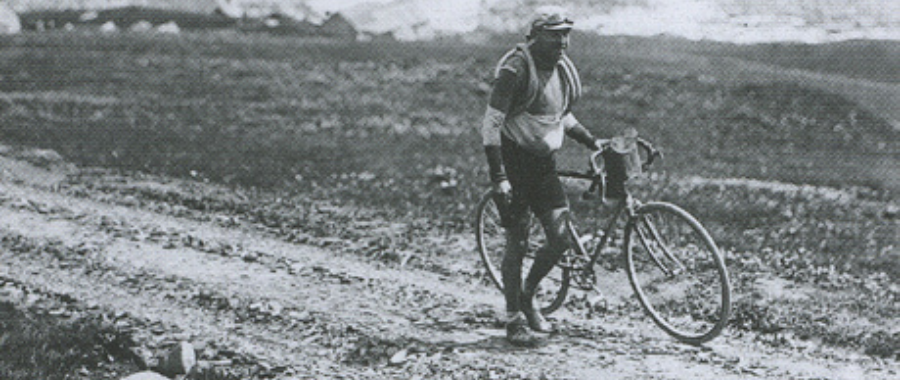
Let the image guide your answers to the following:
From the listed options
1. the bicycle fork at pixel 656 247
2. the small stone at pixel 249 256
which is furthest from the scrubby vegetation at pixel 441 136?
the small stone at pixel 249 256

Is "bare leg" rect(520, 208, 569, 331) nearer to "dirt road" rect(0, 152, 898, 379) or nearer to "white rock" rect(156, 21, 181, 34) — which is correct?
A: "dirt road" rect(0, 152, 898, 379)

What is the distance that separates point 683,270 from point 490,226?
7.43 feet

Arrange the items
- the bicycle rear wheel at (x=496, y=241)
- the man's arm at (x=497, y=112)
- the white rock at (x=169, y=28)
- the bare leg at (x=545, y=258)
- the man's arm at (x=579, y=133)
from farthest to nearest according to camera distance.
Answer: the white rock at (x=169, y=28) < the bicycle rear wheel at (x=496, y=241) < the man's arm at (x=579, y=133) < the bare leg at (x=545, y=258) < the man's arm at (x=497, y=112)

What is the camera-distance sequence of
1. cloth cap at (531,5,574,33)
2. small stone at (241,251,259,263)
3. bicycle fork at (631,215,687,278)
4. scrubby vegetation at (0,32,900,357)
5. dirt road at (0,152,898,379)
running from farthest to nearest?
scrubby vegetation at (0,32,900,357) → small stone at (241,251,259,263) → bicycle fork at (631,215,687,278) → dirt road at (0,152,898,379) → cloth cap at (531,5,574,33)

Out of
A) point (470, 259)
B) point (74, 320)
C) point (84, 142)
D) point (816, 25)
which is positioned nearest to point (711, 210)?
point (470, 259)

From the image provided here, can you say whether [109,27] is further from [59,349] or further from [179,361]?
[179,361]

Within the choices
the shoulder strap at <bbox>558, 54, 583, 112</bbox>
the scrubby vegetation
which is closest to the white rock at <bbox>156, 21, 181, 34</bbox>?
the scrubby vegetation

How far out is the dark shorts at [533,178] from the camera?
285 inches

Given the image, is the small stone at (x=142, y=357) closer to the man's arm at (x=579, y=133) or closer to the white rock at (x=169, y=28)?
the man's arm at (x=579, y=133)

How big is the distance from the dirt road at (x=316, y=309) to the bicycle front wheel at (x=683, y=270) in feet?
0.58

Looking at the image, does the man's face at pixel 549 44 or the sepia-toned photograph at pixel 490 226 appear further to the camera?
the sepia-toned photograph at pixel 490 226

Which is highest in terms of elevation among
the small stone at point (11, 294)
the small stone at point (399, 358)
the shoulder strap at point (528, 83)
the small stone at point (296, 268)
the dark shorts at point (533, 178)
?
the shoulder strap at point (528, 83)

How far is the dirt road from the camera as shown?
23.2ft

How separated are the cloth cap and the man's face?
31 mm
